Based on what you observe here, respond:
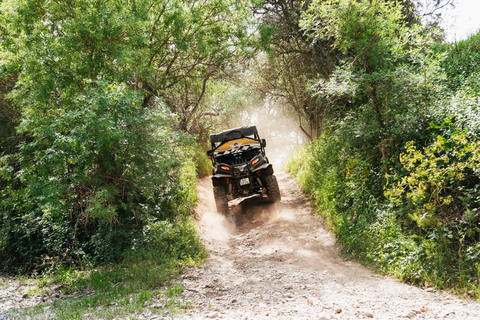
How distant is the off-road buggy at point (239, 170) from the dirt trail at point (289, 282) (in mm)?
730

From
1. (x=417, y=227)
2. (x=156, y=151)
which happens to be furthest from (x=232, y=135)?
(x=417, y=227)

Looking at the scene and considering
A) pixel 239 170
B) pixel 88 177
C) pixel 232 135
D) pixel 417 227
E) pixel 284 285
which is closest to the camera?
pixel 284 285

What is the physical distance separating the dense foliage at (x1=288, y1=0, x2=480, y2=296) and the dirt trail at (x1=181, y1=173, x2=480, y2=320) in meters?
0.46

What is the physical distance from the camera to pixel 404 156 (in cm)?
529

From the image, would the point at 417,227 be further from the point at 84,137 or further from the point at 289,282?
the point at 84,137

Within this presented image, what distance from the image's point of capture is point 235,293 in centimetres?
499

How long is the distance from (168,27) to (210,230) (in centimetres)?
579

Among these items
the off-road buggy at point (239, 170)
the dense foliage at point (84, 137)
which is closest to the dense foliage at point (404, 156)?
the off-road buggy at point (239, 170)

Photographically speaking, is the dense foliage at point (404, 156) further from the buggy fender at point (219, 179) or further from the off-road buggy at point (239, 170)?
the buggy fender at point (219, 179)

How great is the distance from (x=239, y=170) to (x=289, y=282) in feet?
14.6

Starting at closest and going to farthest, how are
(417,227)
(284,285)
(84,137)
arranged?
(284,285) → (417,227) → (84,137)

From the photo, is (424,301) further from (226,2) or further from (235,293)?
(226,2)

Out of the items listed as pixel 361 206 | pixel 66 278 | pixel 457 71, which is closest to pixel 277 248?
pixel 361 206

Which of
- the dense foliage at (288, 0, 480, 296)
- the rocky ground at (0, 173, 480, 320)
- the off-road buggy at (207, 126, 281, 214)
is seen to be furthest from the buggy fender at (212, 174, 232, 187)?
the dense foliage at (288, 0, 480, 296)
